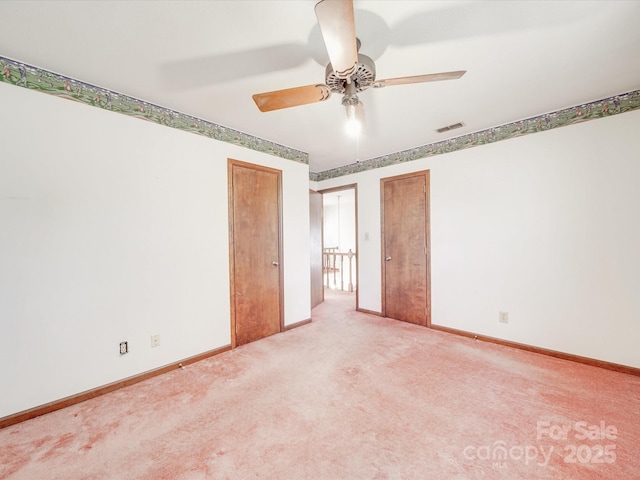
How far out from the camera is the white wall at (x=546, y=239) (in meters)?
2.36

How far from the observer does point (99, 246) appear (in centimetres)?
212

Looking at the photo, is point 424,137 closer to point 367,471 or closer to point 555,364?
point 555,364

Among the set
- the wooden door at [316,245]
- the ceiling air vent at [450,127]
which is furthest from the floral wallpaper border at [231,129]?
the wooden door at [316,245]

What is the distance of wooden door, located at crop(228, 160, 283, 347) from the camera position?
9.89 feet

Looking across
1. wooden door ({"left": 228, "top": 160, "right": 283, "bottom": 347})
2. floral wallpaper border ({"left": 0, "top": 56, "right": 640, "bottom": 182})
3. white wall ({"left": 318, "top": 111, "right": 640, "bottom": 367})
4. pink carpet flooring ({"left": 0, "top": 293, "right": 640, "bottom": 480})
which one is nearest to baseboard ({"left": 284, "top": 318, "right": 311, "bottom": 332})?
wooden door ({"left": 228, "top": 160, "right": 283, "bottom": 347})

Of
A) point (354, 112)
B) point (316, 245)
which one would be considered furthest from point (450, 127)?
point (316, 245)

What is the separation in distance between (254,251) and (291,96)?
1.96 metres

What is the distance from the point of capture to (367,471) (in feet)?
4.56

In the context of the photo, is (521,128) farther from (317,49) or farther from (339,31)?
(339,31)

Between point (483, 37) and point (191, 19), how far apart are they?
1751 millimetres

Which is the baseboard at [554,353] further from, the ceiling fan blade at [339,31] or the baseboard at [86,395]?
the ceiling fan blade at [339,31]

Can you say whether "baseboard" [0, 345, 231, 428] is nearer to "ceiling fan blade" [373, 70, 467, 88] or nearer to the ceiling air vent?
"ceiling fan blade" [373, 70, 467, 88]

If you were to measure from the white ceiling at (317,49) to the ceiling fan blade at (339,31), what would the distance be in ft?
1.19

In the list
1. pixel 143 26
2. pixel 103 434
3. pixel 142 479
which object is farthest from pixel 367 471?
pixel 143 26
